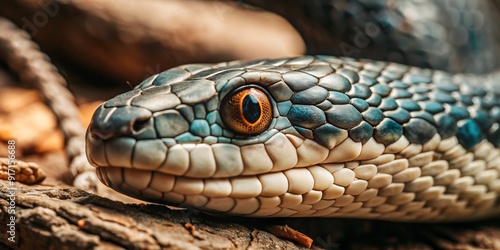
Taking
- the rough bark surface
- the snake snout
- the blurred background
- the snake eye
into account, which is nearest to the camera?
the rough bark surface

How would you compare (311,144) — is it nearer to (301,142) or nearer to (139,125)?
(301,142)

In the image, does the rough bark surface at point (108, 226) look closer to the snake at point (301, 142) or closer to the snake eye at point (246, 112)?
the snake at point (301, 142)

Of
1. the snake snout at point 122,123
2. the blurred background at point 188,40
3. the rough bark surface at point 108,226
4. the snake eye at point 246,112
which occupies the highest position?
the blurred background at point 188,40

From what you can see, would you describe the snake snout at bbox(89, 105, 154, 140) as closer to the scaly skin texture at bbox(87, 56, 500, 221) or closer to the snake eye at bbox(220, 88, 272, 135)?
the scaly skin texture at bbox(87, 56, 500, 221)

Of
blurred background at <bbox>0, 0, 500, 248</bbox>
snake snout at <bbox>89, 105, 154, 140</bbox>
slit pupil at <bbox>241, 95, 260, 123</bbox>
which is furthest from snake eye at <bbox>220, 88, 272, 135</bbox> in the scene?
blurred background at <bbox>0, 0, 500, 248</bbox>

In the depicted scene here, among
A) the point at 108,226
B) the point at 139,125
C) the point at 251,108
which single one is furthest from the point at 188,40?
the point at 108,226

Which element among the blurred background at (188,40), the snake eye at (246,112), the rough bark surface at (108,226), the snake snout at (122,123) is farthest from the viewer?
the blurred background at (188,40)

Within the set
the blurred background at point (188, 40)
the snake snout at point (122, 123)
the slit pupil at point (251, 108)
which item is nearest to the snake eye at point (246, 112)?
the slit pupil at point (251, 108)
